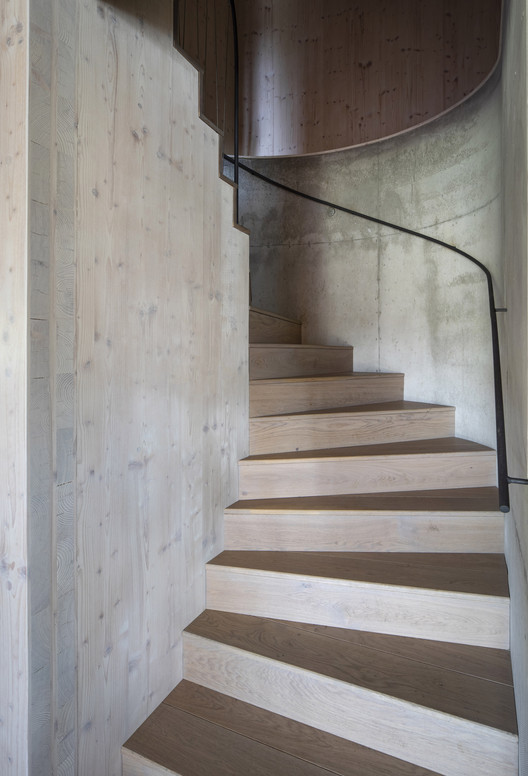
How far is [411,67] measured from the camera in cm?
315

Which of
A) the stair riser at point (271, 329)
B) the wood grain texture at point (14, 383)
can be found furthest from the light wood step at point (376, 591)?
the stair riser at point (271, 329)

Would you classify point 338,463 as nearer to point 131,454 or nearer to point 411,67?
point 131,454

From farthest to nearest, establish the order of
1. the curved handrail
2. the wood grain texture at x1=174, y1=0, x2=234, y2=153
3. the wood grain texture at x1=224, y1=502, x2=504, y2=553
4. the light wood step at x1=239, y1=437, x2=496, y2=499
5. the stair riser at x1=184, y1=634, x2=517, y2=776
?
1. the wood grain texture at x1=174, y1=0, x2=234, y2=153
2. the light wood step at x1=239, y1=437, x2=496, y2=499
3. the wood grain texture at x1=224, y1=502, x2=504, y2=553
4. the stair riser at x1=184, y1=634, x2=517, y2=776
5. the curved handrail

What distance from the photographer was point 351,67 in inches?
134

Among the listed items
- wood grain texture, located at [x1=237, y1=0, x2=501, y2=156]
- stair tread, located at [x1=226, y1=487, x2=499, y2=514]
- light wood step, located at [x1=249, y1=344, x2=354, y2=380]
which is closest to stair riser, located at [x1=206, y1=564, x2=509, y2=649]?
stair tread, located at [x1=226, y1=487, x2=499, y2=514]

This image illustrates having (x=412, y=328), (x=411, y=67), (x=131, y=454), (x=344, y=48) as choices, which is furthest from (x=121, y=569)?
(x=344, y=48)

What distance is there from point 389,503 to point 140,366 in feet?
3.98

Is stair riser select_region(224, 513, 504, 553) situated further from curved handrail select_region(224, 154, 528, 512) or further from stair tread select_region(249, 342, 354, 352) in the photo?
stair tread select_region(249, 342, 354, 352)

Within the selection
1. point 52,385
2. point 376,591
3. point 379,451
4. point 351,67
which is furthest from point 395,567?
point 351,67

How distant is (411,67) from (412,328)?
5.74 feet

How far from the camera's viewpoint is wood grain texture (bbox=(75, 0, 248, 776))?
1.35 meters

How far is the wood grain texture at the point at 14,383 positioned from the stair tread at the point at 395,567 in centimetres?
85

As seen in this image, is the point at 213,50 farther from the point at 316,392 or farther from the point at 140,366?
the point at 140,366

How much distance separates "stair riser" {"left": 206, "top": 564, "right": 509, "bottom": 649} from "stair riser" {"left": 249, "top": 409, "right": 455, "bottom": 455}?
26.0 inches
